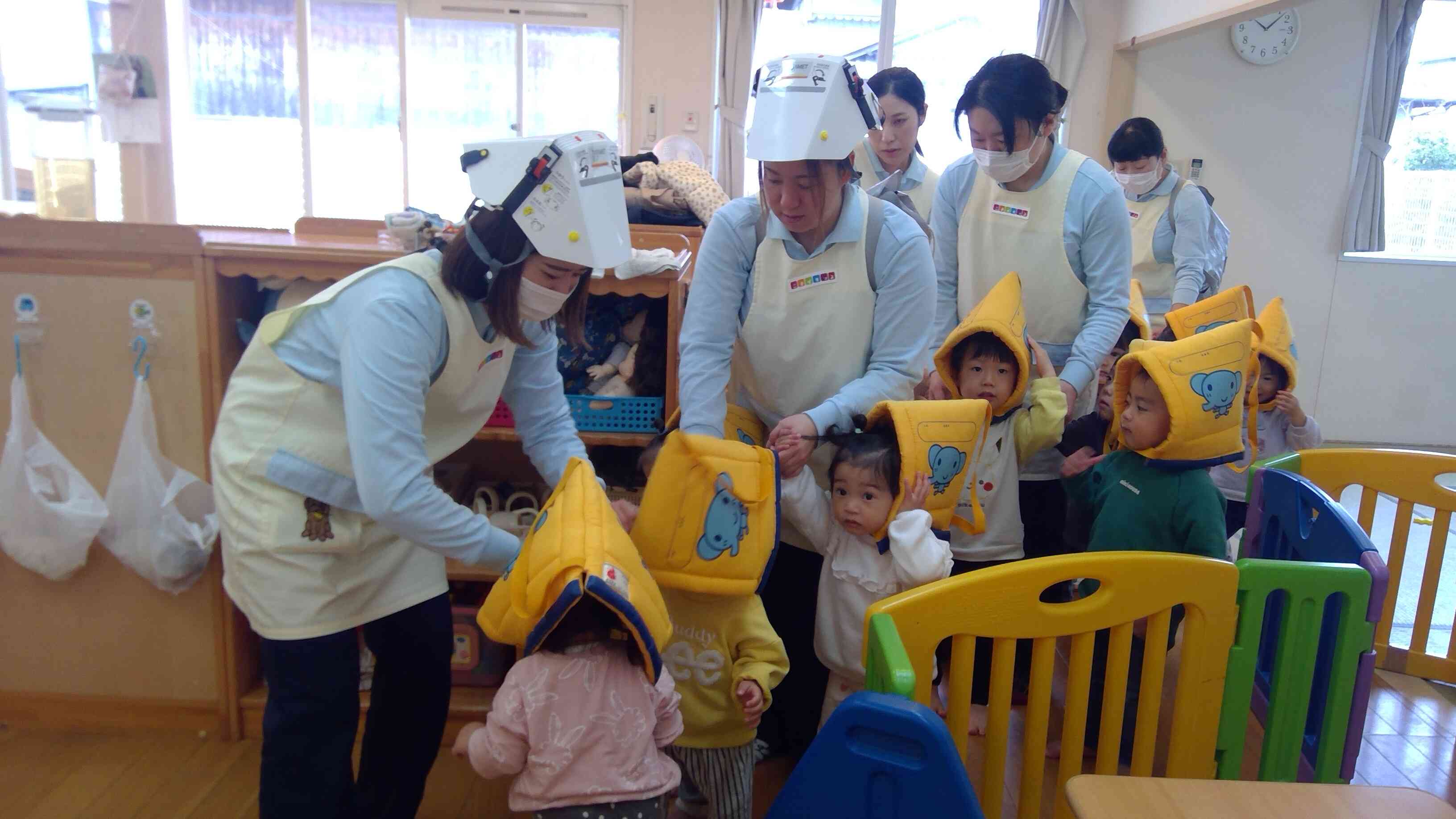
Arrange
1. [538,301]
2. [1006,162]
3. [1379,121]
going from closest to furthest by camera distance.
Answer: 1. [538,301]
2. [1006,162]
3. [1379,121]

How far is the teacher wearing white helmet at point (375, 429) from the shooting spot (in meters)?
1.35

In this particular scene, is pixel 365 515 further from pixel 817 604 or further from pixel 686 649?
pixel 817 604

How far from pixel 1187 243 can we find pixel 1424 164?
3.68 meters

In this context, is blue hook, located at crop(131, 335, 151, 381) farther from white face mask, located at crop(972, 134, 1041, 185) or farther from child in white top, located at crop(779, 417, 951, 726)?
white face mask, located at crop(972, 134, 1041, 185)

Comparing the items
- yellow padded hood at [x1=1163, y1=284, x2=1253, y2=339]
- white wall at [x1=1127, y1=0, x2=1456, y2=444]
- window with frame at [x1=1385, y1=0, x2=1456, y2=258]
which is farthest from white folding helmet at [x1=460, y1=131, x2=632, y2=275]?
window with frame at [x1=1385, y1=0, x2=1456, y2=258]

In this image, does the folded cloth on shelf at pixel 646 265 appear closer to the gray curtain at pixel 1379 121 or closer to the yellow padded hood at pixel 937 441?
the yellow padded hood at pixel 937 441

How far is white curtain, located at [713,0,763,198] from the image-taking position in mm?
5562

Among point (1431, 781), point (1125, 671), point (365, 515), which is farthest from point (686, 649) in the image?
point (1431, 781)

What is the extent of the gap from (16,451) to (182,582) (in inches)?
16.6

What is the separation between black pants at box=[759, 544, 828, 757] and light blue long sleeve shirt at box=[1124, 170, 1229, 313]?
215cm

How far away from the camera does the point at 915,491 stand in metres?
1.73

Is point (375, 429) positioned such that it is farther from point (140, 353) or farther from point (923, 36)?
point (923, 36)

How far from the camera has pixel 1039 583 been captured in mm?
1561

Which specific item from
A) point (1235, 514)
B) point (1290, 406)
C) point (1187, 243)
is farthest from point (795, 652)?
point (1187, 243)
